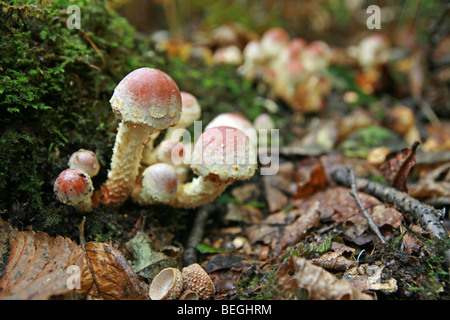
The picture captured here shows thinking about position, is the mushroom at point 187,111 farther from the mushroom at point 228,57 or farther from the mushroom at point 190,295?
the mushroom at point 228,57

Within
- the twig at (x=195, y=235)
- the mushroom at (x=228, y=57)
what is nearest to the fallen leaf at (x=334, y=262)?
the twig at (x=195, y=235)

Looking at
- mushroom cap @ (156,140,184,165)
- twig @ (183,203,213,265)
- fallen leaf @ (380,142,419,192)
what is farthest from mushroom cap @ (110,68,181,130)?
fallen leaf @ (380,142,419,192)

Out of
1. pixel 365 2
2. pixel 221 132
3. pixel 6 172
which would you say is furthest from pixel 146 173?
pixel 365 2

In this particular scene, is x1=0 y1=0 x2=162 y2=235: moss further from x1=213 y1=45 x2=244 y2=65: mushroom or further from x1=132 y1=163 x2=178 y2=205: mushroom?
x1=213 y1=45 x2=244 y2=65: mushroom

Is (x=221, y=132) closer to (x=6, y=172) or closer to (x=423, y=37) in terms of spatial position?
(x=6, y=172)

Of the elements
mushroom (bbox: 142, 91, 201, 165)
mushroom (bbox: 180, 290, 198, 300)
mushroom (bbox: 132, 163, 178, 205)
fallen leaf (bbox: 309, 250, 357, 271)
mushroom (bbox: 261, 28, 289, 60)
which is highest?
mushroom (bbox: 261, 28, 289, 60)

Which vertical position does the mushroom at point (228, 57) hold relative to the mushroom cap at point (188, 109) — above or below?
above

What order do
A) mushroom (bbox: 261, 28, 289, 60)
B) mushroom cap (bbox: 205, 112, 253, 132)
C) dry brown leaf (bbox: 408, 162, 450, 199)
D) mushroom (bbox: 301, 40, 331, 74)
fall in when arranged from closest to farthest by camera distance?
dry brown leaf (bbox: 408, 162, 450, 199)
mushroom cap (bbox: 205, 112, 253, 132)
mushroom (bbox: 301, 40, 331, 74)
mushroom (bbox: 261, 28, 289, 60)
